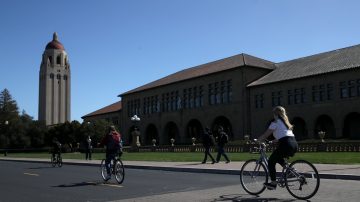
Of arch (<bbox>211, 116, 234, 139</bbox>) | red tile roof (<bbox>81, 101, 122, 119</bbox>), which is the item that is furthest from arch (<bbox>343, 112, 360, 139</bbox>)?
red tile roof (<bbox>81, 101, 122, 119</bbox>)

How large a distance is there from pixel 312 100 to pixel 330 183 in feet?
154

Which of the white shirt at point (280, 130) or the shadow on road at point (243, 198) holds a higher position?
the white shirt at point (280, 130)

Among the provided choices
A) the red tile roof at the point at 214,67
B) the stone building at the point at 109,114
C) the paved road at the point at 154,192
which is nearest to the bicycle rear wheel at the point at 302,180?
the paved road at the point at 154,192

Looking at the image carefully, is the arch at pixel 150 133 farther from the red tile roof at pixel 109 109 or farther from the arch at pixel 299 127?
the arch at pixel 299 127

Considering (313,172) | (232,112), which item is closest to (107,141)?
(313,172)

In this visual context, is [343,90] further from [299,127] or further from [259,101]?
[259,101]

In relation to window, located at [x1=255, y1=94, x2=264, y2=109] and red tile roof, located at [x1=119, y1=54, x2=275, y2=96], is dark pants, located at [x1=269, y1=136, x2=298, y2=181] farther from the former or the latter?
red tile roof, located at [x1=119, y1=54, x2=275, y2=96]

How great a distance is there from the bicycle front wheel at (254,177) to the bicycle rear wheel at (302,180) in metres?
0.74

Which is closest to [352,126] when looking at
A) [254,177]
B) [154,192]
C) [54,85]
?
[154,192]

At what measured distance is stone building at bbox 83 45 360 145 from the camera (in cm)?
5559

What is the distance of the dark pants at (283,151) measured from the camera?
9.55m

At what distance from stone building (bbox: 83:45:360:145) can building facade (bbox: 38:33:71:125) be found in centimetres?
5274

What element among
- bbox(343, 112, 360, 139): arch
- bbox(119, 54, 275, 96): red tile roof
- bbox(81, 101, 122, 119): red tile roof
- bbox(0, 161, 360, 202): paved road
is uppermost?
bbox(119, 54, 275, 96): red tile roof

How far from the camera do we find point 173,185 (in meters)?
13.1
